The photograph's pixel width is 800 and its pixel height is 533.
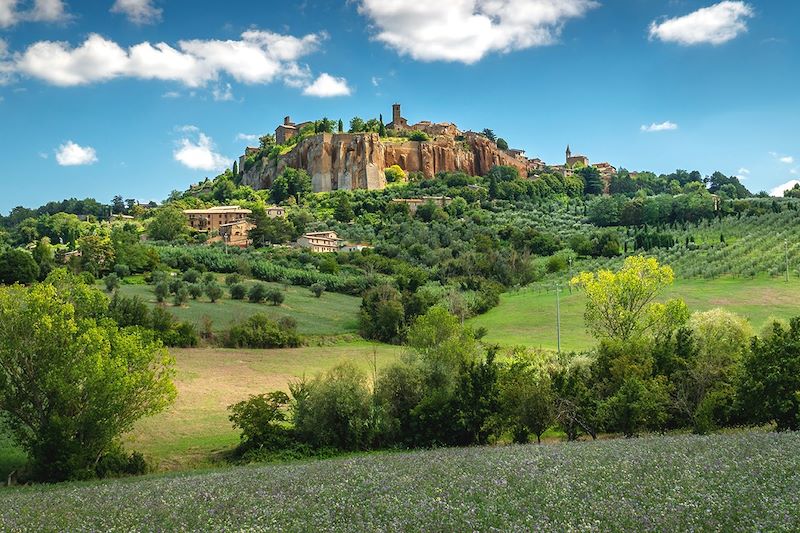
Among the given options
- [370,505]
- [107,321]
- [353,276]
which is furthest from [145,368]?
[353,276]

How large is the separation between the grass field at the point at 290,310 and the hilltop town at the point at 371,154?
87.0 metres

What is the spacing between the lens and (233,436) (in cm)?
2877

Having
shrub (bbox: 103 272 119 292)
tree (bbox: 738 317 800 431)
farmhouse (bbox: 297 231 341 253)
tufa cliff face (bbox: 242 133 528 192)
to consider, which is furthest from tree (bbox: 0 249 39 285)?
tufa cliff face (bbox: 242 133 528 192)

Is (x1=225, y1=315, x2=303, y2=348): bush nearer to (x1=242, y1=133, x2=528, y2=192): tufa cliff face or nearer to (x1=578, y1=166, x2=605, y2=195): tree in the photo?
(x1=242, y1=133, x2=528, y2=192): tufa cliff face

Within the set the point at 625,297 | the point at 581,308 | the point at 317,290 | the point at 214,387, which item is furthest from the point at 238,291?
the point at 625,297

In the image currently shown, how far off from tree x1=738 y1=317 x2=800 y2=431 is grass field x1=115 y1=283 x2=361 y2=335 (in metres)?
37.8

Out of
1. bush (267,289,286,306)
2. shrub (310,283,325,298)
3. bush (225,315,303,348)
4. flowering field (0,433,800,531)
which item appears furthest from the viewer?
shrub (310,283,325,298)

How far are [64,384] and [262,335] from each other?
2839cm

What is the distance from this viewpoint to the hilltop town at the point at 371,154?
504 feet

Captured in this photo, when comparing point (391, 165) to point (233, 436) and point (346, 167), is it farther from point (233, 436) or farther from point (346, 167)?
point (233, 436)

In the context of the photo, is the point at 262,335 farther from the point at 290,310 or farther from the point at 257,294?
the point at 257,294

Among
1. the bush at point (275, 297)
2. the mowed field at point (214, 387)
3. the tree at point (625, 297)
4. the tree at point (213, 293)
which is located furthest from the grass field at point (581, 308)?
the tree at point (213, 293)

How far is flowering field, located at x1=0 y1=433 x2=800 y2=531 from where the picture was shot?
921 cm

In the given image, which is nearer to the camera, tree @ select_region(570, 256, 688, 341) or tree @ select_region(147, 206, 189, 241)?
tree @ select_region(570, 256, 688, 341)
